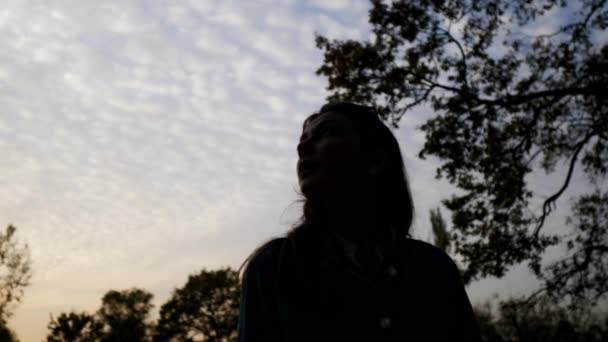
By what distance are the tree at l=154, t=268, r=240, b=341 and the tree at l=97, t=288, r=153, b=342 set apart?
6.39 metres

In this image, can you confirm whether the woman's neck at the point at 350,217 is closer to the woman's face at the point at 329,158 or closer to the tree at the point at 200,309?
the woman's face at the point at 329,158

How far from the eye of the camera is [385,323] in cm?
194

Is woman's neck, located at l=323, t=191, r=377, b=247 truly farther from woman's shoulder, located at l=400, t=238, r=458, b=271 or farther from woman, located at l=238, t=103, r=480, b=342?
woman's shoulder, located at l=400, t=238, r=458, b=271

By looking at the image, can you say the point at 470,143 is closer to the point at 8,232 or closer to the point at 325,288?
the point at 325,288

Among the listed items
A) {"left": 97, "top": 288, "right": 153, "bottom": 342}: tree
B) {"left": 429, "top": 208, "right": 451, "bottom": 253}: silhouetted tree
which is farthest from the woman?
{"left": 97, "top": 288, "right": 153, "bottom": 342}: tree

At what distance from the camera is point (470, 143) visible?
11.7 meters

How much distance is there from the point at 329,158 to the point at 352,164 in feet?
0.44

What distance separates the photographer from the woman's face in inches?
94.6

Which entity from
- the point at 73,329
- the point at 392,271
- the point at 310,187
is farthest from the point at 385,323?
the point at 73,329

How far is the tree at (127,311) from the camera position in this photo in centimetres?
4762

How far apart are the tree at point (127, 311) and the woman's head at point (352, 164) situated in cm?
4911

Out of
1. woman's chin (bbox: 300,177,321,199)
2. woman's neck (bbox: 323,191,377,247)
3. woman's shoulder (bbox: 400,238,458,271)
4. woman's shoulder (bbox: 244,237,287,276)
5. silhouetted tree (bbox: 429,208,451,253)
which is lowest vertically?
woman's shoulder (bbox: 244,237,287,276)

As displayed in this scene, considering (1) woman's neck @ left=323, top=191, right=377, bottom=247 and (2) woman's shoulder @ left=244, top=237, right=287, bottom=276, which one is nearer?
(2) woman's shoulder @ left=244, top=237, right=287, bottom=276

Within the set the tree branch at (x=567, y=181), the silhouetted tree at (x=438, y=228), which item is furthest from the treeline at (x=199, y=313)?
the tree branch at (x=567, y=181)
